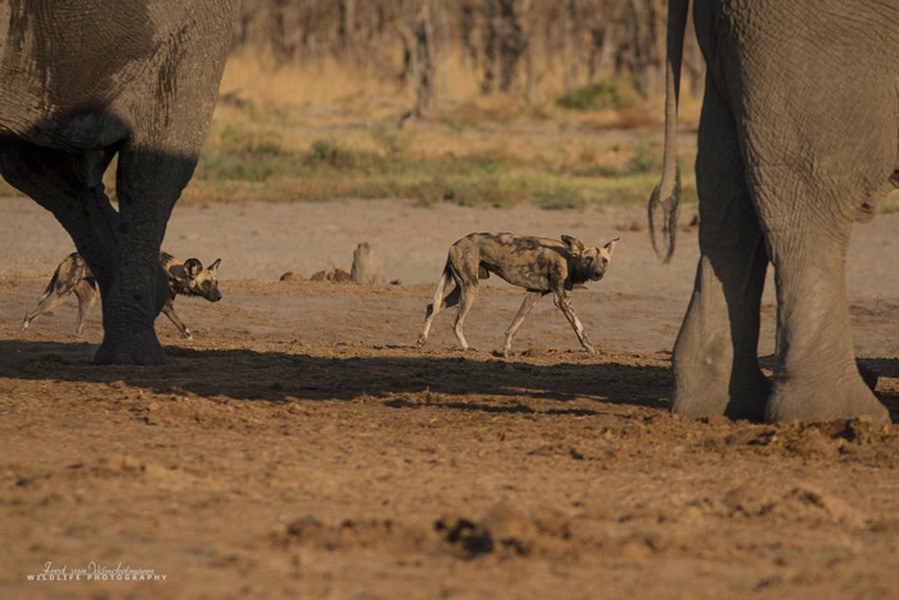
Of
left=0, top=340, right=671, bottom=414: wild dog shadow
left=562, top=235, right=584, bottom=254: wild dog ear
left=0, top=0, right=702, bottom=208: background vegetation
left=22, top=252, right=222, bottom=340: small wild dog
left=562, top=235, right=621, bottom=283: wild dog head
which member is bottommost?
left=0, top=340, right=671, bottom=414: wild dog shadow

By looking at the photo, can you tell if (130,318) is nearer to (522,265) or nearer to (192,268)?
(192,268)

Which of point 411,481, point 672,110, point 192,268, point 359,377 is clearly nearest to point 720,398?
point 672,110

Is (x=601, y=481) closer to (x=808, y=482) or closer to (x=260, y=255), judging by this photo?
(x=808, y=482)

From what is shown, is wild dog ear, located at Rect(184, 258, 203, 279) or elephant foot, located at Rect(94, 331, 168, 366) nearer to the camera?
elephant foot, located at Rect(94, 331, 168, 366)

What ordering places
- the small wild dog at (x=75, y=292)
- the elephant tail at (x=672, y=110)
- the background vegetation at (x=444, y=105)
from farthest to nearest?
the background vegetation at (x=444, y=105), the small wild dog at (x=75, y=292), the elephant tail at (x=672, y=110)

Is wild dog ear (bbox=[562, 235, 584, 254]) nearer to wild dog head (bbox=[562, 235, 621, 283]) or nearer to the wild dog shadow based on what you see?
wild dog head (bbox=[562, 235, 621, 283])

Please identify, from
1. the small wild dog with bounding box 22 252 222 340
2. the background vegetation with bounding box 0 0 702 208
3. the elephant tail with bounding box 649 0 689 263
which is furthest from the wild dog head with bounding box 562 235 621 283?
the background vegetation with bounding box 0 0 702 208

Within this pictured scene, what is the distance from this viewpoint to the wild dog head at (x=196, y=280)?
12.1m

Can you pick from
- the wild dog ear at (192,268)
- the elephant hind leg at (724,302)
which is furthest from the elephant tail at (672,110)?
the wild dog ear at (192,268)

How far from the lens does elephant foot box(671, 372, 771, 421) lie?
22.5 ft

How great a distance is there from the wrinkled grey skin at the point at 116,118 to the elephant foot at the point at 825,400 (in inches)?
149

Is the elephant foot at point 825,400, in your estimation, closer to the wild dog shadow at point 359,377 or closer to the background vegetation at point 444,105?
the wild dog shadow at point 359,377

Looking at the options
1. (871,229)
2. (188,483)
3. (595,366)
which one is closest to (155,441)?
(188,483)

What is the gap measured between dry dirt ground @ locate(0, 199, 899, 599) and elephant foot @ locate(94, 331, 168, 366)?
0.16 m
